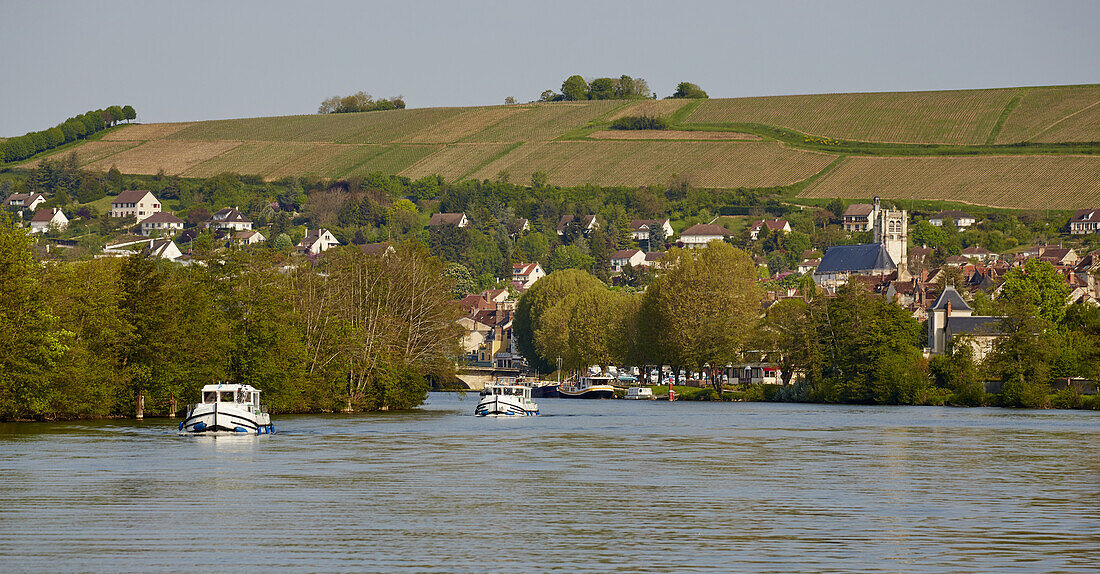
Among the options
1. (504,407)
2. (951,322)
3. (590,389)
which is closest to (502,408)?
(504,407)

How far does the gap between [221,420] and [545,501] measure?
3478cm

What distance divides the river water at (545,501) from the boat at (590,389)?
78.4 meters

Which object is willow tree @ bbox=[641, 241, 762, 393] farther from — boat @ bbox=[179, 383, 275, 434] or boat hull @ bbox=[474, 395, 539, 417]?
boat @ bbox=[179, 383, 275, 434]

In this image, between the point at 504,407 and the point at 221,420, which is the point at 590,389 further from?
the point at 221,420

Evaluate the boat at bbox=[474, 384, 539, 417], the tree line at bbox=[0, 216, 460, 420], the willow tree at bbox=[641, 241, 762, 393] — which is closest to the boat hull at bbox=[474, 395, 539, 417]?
the boat at bbox=[474, 384, 539, 417]

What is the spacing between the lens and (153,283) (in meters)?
88.4

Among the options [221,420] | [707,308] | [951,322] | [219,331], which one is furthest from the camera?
[951,322]

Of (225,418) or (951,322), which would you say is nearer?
(225,418)

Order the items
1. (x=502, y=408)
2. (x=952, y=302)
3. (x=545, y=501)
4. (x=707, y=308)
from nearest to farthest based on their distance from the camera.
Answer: (x=545, y=501)
(x=502, y=408)
(x=707, y=308)
(x=952, y=302)

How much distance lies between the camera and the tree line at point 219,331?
7669cm

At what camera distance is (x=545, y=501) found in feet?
135

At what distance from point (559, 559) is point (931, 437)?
155ft

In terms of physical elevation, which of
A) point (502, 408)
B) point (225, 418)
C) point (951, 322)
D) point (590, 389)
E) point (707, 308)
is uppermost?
point (707, 308)

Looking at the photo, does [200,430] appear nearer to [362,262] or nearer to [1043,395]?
[362,262]
